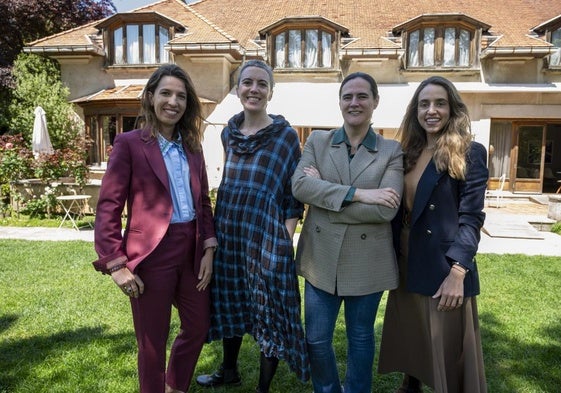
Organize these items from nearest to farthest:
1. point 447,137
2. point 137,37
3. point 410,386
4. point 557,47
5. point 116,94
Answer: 1. point 447,137
2. point 410,386
3. point 557,47
4. point 116,94
5. point 137,37

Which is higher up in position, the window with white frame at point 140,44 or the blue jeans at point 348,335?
the window with white frame at point 140,44

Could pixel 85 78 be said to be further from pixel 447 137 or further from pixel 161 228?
pixel 447 137

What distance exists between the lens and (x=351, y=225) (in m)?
2.79

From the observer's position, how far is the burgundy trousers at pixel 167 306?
2.79 metres

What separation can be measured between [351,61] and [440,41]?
10.3ft

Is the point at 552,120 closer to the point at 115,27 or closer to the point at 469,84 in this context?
the point at 469,84

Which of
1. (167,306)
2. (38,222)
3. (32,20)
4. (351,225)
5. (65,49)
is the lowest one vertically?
(38,222)

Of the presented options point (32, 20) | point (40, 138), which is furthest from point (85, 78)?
point (32, 20)

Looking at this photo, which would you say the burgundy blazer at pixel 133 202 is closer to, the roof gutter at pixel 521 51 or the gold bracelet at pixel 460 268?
the gold bracelet at pixel 460 268

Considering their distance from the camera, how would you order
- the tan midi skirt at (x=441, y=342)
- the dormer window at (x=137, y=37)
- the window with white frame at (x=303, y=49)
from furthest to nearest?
the dormer window at (x=137, y=37) → the window with white frame at (x=303, y=49) → the tan midi skirt at (x=441, y=342)

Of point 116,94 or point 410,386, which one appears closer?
point 410,386

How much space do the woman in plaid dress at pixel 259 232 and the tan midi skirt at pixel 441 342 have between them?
784 mm

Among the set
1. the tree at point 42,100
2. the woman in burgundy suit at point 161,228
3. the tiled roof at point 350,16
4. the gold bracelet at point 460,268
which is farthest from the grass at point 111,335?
the tiled roof at point 350,16

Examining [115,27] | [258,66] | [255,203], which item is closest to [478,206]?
[255,203]
